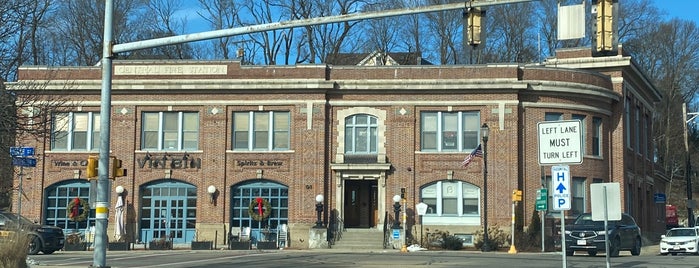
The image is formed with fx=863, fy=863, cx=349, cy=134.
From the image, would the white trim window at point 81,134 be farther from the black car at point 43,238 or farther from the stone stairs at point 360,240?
the stone stairs at point 360,240

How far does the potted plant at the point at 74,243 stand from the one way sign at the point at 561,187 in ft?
82.9

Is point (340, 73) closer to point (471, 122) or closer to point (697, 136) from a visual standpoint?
point (471, 122)

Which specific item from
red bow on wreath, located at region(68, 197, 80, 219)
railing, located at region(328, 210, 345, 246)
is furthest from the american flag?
red bow on wreath, located at region(68, 197, 80, 219)

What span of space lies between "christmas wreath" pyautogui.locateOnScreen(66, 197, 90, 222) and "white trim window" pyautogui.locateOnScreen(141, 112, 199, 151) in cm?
375

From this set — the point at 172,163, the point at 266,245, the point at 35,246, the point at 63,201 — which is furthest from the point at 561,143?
the point at 63,201

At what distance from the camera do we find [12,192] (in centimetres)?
4244

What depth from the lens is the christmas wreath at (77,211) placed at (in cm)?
3922

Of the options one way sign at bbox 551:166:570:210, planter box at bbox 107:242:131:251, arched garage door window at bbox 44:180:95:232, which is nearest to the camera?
one way sign at bbox 551:166:570:210

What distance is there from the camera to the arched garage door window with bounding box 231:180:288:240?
129ft

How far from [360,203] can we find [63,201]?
13816 mm

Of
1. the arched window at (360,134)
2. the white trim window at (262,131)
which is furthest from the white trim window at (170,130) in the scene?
the arched window at (360,134)

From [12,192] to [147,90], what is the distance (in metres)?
9.31

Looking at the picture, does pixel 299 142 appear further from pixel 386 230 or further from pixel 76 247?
pixel 76 247

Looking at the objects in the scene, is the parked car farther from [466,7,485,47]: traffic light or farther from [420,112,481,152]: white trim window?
[466,7,485,47]: traffic light
